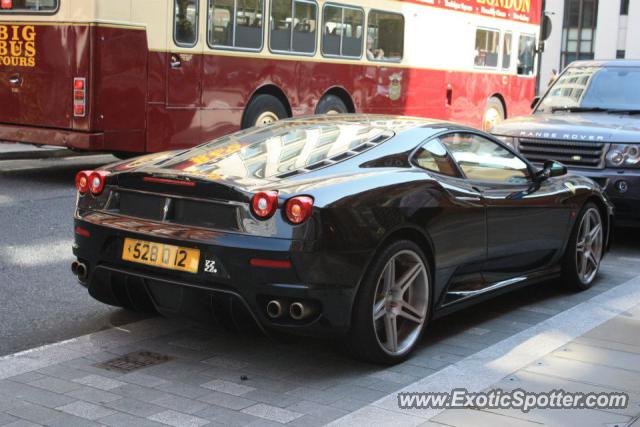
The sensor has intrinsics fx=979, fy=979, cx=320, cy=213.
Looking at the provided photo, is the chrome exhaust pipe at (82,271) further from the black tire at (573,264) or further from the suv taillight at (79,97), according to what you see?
the suv taillight at (79,97)

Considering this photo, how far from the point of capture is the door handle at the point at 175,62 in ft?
39.6

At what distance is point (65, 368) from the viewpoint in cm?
513

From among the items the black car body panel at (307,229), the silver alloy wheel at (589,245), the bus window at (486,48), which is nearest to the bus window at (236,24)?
the silver alloy wheel at (589,245)

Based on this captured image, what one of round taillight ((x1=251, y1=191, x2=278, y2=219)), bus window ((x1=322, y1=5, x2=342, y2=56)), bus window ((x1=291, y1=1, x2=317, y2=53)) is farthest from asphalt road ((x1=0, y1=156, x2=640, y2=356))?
bus window ((x1=322, y1=5, x2=342, y2=56))

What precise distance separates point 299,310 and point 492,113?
16419 millimetres

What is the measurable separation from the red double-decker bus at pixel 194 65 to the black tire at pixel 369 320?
6.76 metres

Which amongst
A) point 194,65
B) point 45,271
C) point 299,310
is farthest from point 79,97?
point 299,310

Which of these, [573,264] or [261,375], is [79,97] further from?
[261,375]

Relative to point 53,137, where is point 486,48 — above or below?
above

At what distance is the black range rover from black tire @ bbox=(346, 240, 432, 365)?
→ 15.0ft

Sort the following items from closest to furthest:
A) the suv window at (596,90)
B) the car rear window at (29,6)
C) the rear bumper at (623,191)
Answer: the rear bumper at (623,191), the suv window at (596,90), the car rear window at (29,6)

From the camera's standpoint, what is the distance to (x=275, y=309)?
4910 mm

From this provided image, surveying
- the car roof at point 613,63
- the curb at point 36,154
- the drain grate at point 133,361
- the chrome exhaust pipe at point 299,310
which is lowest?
the drain grate at point 133,361

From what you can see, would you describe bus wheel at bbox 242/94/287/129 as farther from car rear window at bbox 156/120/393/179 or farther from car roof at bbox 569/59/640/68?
car rear window at bbox 156/120/393/179
